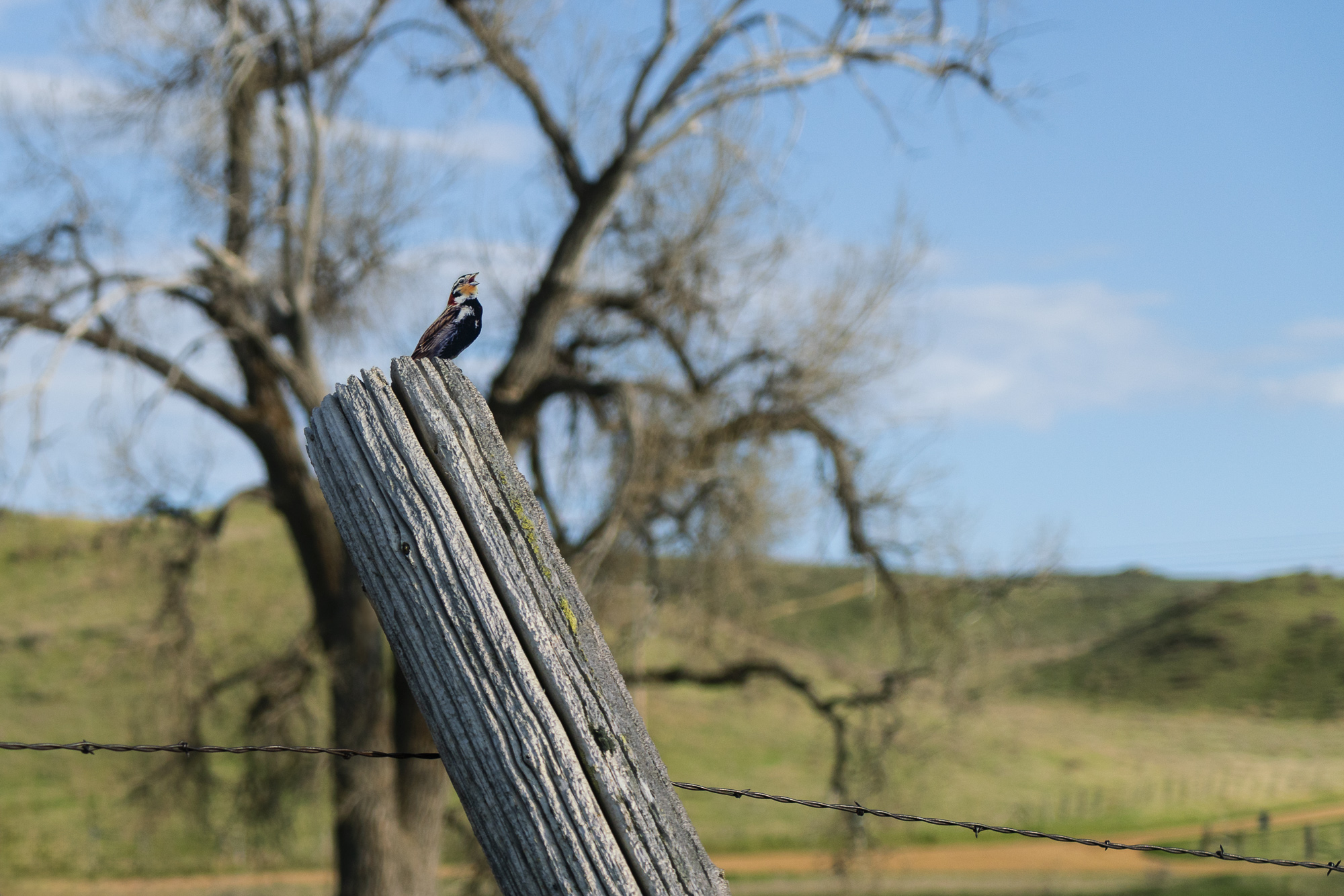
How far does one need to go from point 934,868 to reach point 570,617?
72.9ft

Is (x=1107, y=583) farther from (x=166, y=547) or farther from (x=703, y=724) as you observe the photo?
(x=166, y=547)

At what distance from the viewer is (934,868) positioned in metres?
21.9

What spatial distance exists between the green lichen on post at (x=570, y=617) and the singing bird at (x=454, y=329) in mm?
590

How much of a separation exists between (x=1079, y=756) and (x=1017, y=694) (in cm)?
669

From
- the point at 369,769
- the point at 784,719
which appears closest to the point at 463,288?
the point at 369,769

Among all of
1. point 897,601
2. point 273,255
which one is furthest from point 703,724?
point 273,255

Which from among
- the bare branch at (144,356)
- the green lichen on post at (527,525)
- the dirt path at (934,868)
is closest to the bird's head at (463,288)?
the green lichen on post at (527,525)

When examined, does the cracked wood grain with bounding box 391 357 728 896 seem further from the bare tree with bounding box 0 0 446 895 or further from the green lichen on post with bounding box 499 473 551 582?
the bare tree with bounding box 0 0 446 895

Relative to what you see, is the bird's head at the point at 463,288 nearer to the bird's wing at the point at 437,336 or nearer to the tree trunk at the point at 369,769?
the bird's wing at the point at 437,336

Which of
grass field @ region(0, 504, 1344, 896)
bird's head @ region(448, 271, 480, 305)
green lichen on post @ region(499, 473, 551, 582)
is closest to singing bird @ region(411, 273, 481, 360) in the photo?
bird's head @ region(448, 271, 480, 305)

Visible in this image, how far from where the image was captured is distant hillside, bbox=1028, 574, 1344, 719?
29531 millimetres

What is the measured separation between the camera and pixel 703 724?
108 feet

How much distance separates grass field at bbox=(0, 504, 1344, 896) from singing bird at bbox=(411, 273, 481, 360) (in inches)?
401

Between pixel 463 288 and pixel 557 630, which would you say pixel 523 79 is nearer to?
pixel 463 288
